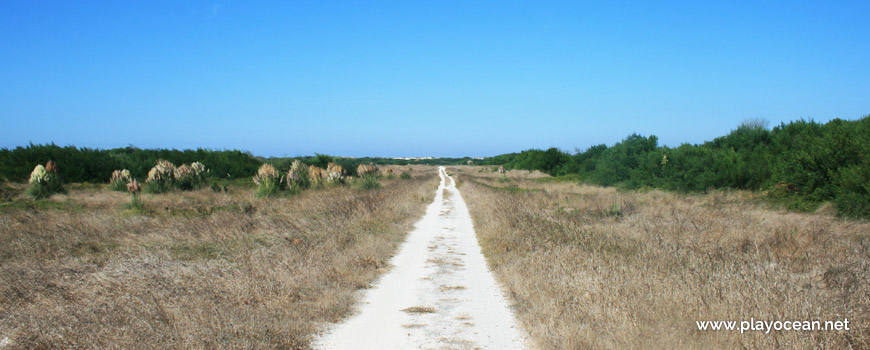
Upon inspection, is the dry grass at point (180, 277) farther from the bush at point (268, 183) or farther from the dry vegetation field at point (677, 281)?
the bush at point (268, 183)

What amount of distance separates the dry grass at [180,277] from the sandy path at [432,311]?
0.38 meters

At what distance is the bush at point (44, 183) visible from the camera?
67.1ft

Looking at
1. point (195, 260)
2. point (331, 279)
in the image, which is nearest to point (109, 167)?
point (195, 260)

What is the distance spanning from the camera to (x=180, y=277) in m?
6.91

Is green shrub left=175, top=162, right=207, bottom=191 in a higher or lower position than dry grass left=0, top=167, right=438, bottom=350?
higher

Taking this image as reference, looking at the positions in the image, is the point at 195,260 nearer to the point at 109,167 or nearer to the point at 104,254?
the point at 104,254

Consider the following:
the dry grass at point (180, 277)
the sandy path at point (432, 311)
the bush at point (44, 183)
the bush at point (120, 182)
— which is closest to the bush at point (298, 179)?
the bush at point (120, 182)

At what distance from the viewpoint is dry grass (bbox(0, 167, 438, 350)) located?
4.79 metres

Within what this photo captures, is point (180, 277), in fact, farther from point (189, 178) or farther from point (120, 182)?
point (120, 182)

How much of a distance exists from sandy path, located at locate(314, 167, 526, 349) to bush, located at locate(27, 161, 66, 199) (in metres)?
18.8

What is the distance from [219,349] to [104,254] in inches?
257

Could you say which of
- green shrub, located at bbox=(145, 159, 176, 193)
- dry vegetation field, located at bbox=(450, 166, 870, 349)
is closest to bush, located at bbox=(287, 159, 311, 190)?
green shrub, located at bbox=(145, 159, 176, 193)

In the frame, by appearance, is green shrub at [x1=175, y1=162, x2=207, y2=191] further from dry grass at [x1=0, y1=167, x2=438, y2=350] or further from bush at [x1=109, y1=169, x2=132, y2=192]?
dry grass at [x1=0, y1=167, x2=438, y2=350]

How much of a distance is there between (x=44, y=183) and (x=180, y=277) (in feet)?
64.4
